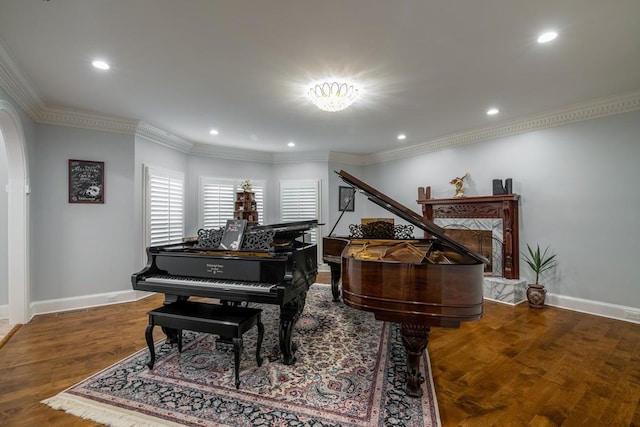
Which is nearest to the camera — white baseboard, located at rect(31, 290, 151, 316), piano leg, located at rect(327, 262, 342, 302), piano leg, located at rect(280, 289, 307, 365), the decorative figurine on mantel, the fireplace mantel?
piano leg, located at rect(280, 289, 307, 365)

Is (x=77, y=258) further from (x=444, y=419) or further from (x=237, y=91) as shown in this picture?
(x=444, y=419)

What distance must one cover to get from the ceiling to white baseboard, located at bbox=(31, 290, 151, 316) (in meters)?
2.70

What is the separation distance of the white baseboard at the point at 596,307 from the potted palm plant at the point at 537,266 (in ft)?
0.64

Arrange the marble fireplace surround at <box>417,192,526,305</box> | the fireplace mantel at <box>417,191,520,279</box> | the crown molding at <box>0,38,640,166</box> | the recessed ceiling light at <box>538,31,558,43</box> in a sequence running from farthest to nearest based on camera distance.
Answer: the fireplace mantel at <box>417,191,520,279</box>, the marble fireplace surround at <box>417,192,526,305</box>, the crown molding at <box>0,38,640,166</box>, the recessed ceiling light at <box>538,31,558,43</box>

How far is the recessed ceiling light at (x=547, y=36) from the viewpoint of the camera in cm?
230

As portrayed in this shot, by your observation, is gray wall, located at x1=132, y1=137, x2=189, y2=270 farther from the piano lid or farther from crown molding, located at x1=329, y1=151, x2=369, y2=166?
the piano lid

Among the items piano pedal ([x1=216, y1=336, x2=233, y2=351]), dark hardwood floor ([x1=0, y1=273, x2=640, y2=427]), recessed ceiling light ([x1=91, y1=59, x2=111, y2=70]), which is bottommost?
dark hardwood floor ([x1=0, y1=273, x2=640, y2=427])

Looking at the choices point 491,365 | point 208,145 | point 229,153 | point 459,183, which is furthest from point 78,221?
point 459,183

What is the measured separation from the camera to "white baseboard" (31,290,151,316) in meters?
3.84

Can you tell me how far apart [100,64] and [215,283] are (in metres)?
2.47

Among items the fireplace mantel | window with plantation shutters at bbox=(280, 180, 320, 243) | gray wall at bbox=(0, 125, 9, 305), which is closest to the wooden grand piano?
the fireplace mantel

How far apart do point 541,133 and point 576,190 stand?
991mm

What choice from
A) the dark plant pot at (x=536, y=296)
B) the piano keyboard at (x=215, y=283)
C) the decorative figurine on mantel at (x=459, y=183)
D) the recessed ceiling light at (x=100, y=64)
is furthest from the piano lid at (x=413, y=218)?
the decorative figurine on mantel at (x=459, y=183)

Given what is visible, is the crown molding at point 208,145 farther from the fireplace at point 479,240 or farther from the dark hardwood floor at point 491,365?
the dark hardwood floor at point 491,365
